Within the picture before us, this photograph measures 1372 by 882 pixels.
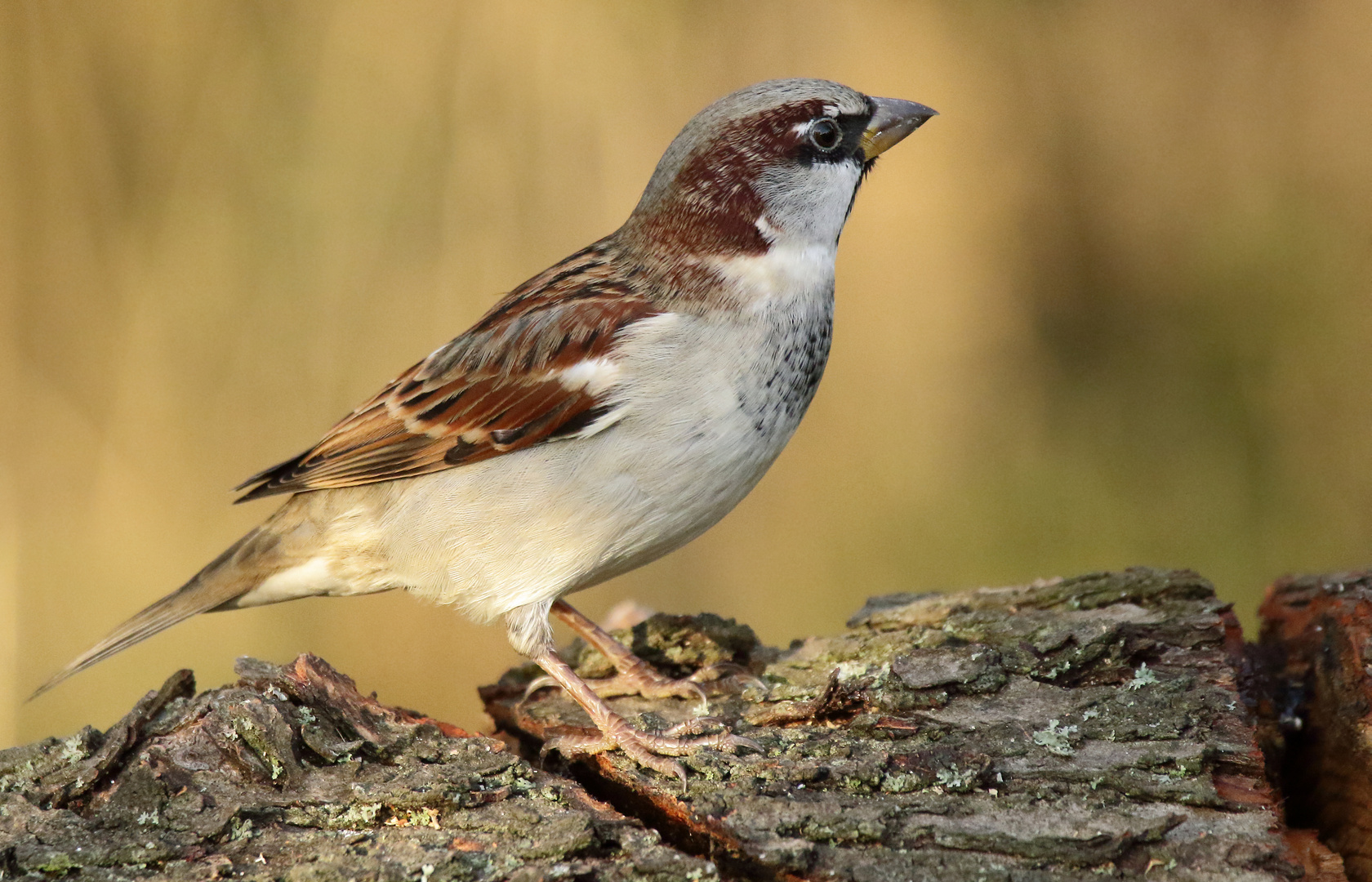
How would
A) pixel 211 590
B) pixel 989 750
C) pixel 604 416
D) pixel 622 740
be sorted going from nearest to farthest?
pixel 989 750, pixel 622 740, pixel 604 416, pixel 211 590

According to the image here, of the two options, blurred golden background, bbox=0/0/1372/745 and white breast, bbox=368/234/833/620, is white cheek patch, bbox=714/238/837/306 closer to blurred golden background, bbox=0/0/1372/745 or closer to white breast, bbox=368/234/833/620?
white breast, bbox=368/234/833/620

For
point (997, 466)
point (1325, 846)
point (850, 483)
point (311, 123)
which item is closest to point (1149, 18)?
point (997, 466)

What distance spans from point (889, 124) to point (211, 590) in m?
2.60

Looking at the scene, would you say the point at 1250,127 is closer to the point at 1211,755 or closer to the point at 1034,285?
the point at 1034,285

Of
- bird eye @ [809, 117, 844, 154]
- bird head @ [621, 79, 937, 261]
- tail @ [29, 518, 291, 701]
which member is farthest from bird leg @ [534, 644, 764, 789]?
bird eye @ [809, 117, 844, 154]

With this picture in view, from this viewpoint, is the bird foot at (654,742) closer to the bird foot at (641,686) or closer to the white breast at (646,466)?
the bird foot at (641,686)

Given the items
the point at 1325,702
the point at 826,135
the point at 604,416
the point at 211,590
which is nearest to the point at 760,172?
the point at 826,135

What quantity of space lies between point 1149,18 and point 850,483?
271 cm

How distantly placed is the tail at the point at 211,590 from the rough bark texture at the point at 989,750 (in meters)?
0.96

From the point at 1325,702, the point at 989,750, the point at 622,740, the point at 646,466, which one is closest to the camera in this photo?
the point at 989,750

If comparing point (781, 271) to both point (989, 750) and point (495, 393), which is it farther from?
point (989, 750)

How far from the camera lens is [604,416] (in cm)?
329

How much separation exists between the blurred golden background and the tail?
1630 mm

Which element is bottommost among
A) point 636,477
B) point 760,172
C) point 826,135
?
point 636,477
